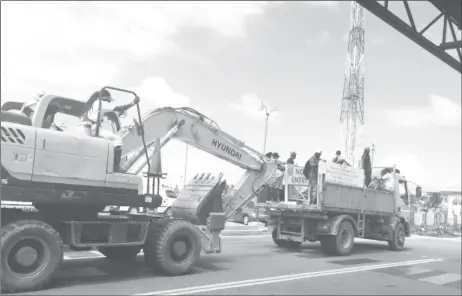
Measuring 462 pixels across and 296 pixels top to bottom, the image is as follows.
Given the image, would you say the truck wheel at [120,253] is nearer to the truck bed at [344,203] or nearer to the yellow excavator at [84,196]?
the yellow excavator at [84,196]

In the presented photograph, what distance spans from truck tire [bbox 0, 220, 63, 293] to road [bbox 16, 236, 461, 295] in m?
0.26

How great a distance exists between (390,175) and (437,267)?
179 inches

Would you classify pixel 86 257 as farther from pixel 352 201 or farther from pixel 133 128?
pixel 352 201

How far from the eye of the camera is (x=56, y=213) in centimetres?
734

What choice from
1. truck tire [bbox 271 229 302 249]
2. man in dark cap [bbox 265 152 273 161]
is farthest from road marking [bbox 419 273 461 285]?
truck tire [bbox 271 229 302 249]

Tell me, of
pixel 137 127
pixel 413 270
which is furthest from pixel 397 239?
pixel 137 127

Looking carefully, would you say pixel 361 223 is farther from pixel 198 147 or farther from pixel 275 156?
pixel 198 147

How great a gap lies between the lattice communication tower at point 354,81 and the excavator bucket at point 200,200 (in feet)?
13.5

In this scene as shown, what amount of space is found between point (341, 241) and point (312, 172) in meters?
2.11

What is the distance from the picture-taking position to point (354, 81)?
11078mm

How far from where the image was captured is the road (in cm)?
707

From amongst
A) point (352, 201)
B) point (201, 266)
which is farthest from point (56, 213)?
point (352, 201)

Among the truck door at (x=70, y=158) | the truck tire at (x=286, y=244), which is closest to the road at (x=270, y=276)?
the truck tire at (x=286, y=244)

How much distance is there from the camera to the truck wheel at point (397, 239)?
1401 centimetres
